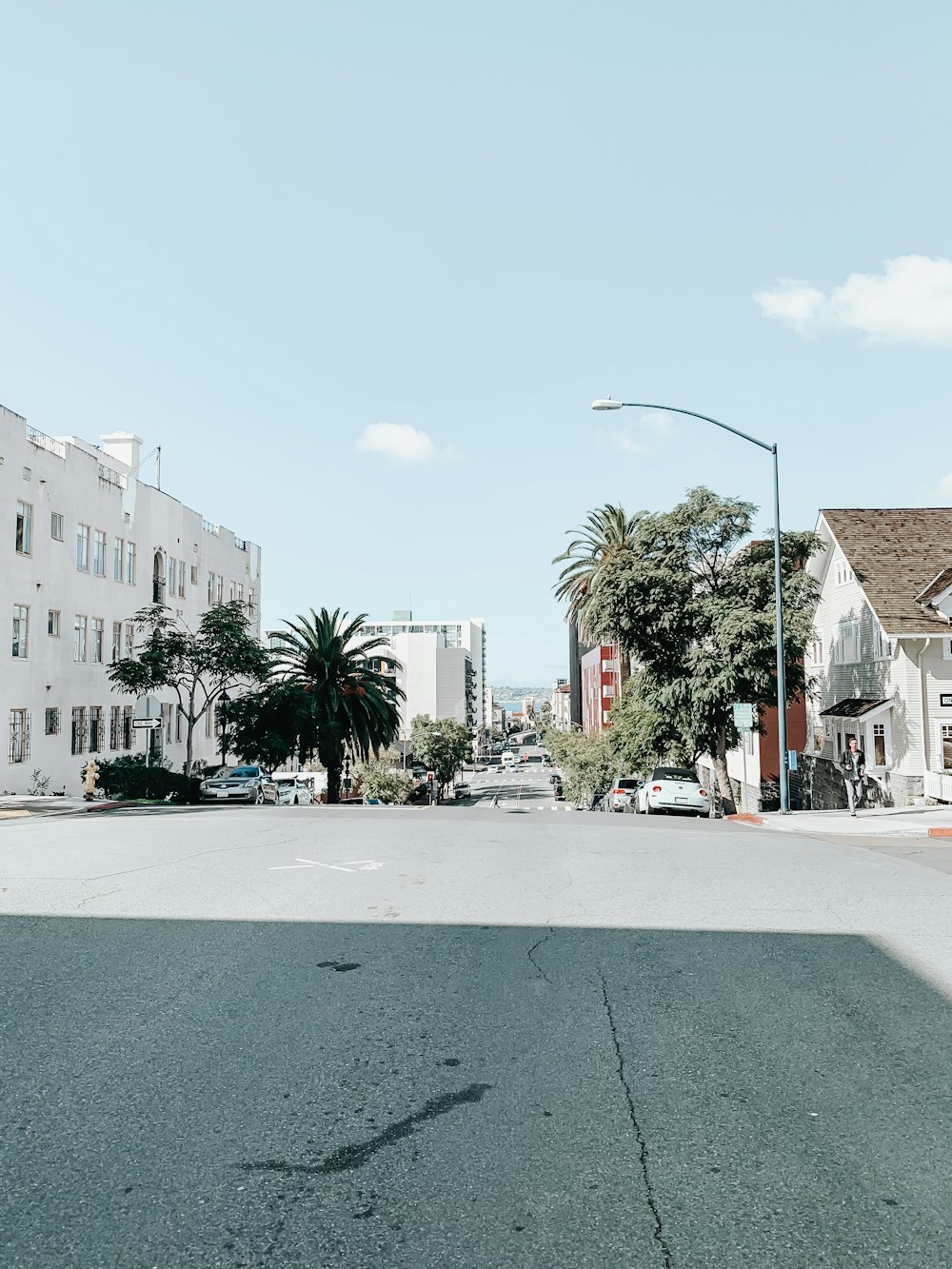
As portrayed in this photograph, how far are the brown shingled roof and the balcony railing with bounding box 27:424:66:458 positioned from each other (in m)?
28.9

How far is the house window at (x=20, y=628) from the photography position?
35.2 m

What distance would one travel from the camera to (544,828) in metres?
19.9

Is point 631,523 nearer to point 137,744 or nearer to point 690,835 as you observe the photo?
point 137,744

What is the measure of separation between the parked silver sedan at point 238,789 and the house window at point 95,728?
7.11 meters

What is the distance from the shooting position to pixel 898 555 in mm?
35219

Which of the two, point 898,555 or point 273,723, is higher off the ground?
point 898,555

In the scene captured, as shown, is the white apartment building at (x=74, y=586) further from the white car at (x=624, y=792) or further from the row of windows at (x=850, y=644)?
the row of windows at (x=850, y=644)

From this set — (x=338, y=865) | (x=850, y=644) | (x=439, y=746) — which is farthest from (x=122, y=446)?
(x=439, y=746)

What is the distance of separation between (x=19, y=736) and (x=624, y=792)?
21552 mm

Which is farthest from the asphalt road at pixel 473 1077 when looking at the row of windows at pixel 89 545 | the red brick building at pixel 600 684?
the red brick building at pixel 600 684

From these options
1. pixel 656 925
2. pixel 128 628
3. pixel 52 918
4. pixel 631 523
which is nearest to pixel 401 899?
pixel 656 925

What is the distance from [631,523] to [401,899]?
1754 inches

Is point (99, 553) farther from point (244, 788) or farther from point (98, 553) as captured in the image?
point (244, 788)

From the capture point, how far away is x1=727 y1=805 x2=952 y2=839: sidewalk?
69.4 feet
